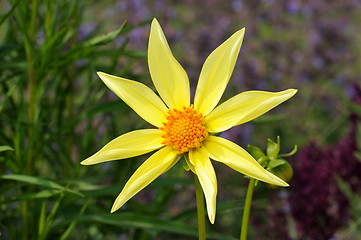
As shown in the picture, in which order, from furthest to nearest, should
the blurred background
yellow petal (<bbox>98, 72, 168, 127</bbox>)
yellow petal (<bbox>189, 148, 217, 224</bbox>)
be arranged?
the blurred background < yellow petal (<bbox>98, 72, 168, 127</bbox>) < yellow petal (<bbox>189, 148, 217, 224</bbox>)

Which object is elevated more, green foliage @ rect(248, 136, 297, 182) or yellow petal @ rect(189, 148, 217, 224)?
yellow petal @ rect(189, 148, 217, 224)

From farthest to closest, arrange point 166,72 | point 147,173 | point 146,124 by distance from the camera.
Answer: point 146,124, point 166,72, point 147,173

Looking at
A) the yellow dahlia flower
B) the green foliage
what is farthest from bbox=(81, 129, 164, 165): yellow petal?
the green foliage

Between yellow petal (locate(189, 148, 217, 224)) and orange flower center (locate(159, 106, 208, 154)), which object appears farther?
orange flower center (locate(159, 106, 208, 154))

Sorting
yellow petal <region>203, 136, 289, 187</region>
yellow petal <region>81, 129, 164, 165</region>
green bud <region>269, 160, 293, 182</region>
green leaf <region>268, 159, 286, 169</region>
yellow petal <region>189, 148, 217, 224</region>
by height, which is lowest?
green bud <region>269, 160, 293, 182</region>

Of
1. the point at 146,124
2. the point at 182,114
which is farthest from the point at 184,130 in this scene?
the point at 146,124

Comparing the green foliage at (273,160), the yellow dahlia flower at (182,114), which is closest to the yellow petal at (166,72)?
the yellow dahlia flower at (182,114)

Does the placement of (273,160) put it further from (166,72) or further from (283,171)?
(166,72)

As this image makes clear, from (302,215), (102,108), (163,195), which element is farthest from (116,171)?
(302,215)

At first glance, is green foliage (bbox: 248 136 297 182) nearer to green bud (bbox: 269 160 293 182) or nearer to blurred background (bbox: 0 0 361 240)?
green bud (bbox: 269 160 293 182)
